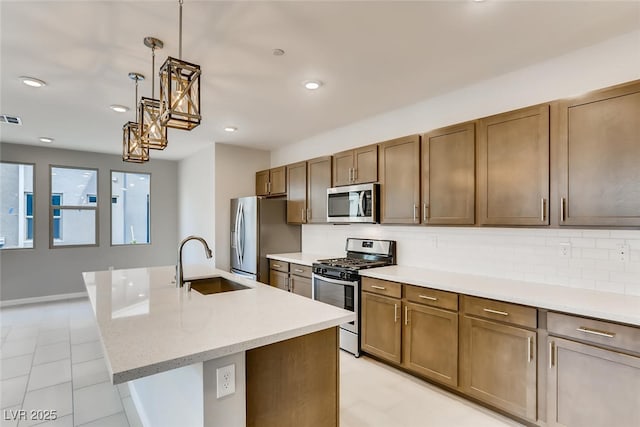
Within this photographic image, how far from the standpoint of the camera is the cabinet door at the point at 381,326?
117 inches

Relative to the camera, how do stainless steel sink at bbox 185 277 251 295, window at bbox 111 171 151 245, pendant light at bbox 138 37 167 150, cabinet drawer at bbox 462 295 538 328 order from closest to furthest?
cabinet drawer at bbox 462 295 538 328 < pendant light at bbox 138 37 167 150 < stainless steel sink at bbox 185 277 251 295 < window at bbox 111 171 151 245

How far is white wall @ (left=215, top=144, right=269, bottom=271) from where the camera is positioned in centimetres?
511

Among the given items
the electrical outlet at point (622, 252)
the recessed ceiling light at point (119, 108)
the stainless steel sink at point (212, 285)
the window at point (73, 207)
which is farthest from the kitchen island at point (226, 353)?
the window at point (73, 207)

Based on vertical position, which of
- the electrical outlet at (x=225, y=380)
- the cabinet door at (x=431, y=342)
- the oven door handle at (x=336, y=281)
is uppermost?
the electrical outlet at (x=225, y=380)

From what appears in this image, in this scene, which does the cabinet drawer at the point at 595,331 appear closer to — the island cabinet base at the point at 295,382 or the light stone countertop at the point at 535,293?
the light stone countertop at the point at 535,293

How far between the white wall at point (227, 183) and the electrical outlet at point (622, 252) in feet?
15.1

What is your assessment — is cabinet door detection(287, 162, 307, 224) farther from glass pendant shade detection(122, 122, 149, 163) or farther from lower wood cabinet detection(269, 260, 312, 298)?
glass pendant shade detection(122, 122, 149, 163)

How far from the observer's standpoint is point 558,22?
2049mm

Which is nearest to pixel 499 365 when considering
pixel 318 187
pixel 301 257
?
pixel 301 257

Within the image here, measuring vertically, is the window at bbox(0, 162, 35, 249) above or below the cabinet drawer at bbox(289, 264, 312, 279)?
above

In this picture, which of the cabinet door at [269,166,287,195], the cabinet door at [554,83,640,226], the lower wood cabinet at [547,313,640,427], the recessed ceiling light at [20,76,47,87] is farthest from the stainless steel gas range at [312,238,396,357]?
the recessed ceiling light at [20,76,47,87]

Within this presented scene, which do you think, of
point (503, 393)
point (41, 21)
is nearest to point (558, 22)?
point (503, 393)

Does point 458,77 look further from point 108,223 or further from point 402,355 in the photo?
point 108,223

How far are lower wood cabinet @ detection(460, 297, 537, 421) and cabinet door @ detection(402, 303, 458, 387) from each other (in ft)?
0.26
